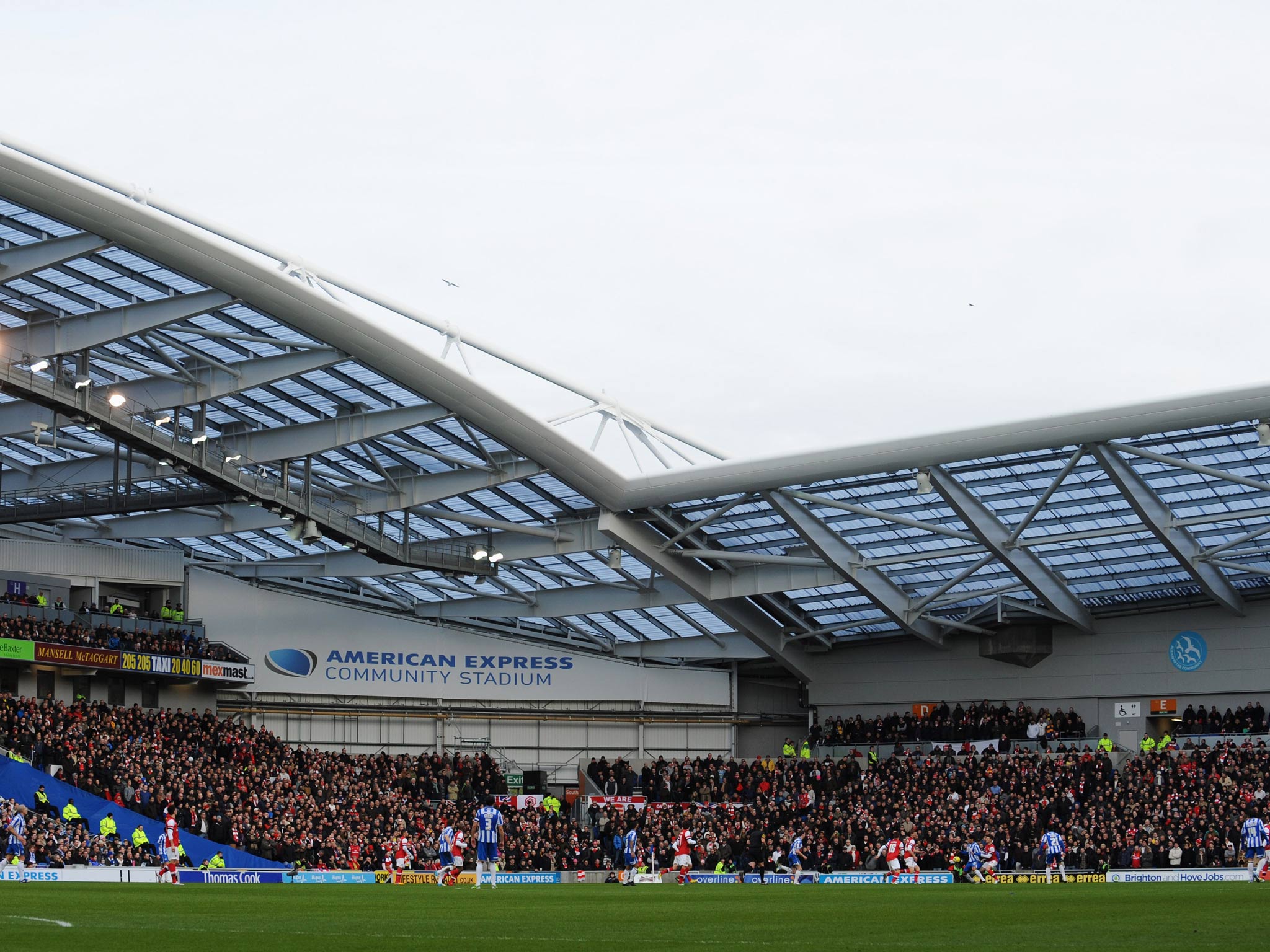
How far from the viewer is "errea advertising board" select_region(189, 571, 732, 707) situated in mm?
55688

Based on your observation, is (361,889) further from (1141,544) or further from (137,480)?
(1141,544)

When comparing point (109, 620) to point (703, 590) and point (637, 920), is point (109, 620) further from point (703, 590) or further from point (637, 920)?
point (637, 920)

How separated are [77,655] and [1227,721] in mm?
37139

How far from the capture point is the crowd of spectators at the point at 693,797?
41.9 m

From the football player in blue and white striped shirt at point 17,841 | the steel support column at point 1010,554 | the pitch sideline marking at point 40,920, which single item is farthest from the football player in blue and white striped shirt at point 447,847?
the pitch sideline marking at point 40,920

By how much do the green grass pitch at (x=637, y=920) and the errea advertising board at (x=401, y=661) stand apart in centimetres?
2996

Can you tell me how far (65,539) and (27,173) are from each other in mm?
25699

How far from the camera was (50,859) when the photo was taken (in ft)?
117

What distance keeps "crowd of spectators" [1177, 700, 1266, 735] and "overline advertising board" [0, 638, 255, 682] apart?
3262 centimetres

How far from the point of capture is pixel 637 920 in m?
17.2

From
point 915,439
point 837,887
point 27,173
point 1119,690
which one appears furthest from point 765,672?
point 27,173

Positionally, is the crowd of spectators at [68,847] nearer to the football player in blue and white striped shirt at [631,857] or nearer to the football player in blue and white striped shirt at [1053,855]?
the football player in blue and white striped shirt at [631,857]

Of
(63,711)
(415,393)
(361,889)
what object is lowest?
(361,889)

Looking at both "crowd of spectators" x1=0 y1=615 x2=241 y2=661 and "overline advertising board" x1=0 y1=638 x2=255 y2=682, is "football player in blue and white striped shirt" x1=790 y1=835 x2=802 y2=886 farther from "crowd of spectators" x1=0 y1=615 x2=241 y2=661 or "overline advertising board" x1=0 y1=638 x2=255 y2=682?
"crowd of spectators" x1=0 y1=615 x2=241 y2=661
